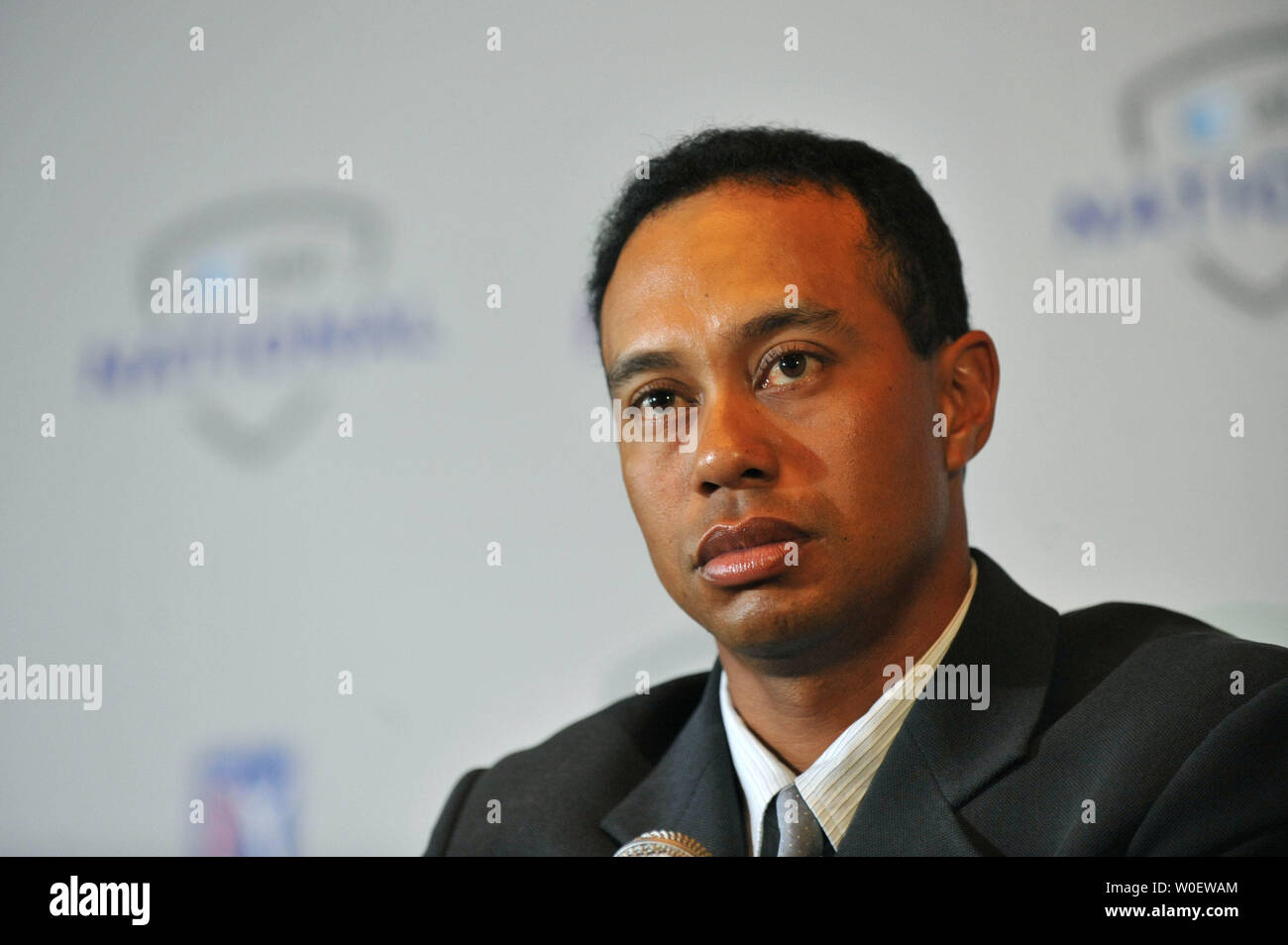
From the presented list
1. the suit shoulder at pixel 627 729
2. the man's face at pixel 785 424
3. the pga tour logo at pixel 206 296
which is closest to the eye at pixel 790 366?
the man's face at pixel 785 424

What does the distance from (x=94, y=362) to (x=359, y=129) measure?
53 cm

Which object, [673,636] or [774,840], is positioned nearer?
[774,840]

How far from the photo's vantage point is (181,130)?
198 cm

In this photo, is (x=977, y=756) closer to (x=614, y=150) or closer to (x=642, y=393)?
(x=642, y=393)

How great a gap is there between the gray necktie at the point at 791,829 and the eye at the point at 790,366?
459 millimetres

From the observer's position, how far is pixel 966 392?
1573 millimetres

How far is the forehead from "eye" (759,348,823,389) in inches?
2.3

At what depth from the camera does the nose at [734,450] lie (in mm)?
1392

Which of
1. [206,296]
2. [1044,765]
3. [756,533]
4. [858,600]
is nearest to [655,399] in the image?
[756,533]

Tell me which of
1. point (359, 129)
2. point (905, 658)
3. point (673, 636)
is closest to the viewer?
point (905, 658)

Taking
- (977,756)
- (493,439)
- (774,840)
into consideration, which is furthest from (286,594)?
(977,756)

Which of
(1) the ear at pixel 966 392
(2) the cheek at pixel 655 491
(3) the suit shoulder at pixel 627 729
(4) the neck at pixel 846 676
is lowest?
(3) the suit shoulder at pixel 627 729

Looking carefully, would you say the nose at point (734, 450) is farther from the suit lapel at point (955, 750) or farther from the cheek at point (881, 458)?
the suit lapel at point (955, 750)

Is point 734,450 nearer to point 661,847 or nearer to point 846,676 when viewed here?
point 846,676
